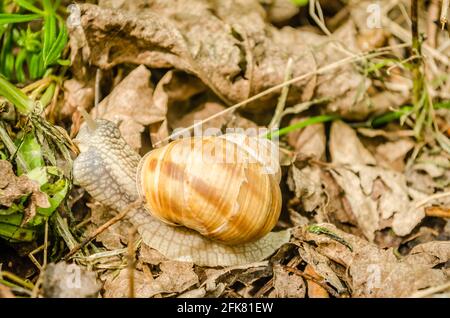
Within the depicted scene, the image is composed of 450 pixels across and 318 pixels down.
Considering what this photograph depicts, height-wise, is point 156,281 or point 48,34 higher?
point 48,34

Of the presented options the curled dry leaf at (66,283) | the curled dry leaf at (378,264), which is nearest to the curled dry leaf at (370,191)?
the curled dry leaf at (378,264)

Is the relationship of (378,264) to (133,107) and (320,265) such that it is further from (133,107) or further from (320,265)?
(133,107)

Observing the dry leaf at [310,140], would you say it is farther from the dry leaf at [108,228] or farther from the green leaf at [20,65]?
the green leaf at [20,65]

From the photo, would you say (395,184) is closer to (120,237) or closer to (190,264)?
(190,264)

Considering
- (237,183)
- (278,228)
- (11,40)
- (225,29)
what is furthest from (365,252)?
(11,40)

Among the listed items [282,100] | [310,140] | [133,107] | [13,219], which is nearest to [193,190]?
[133,107]
